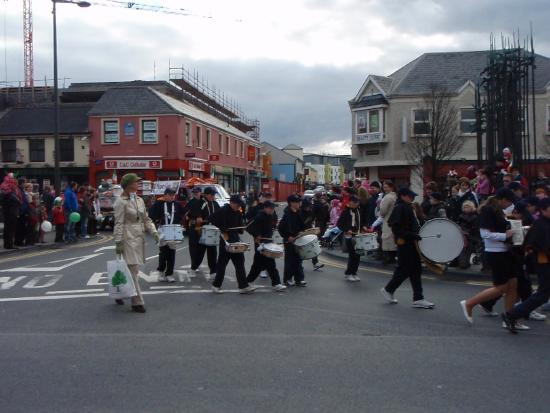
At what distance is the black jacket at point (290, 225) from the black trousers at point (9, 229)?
8.99 metres

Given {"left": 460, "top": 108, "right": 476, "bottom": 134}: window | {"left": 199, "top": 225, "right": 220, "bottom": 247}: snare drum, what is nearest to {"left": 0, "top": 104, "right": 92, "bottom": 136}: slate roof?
{"left": 460, "top": 108, "right": 476, "bottom": 134}: window

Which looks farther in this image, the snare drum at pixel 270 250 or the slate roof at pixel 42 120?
the slate roof at pixel 42 120

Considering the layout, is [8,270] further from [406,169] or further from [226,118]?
[226,118]

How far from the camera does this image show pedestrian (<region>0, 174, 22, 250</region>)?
655 inches

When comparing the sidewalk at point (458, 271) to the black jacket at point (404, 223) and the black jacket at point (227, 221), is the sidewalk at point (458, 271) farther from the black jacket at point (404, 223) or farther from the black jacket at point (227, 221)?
the black jacket at point (227, 221)

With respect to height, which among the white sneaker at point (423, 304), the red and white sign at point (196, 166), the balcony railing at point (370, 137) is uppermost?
the balcony railing at point (370, 137)

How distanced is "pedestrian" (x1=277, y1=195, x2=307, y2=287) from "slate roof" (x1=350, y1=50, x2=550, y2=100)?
99.2ft

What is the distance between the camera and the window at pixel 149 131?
41.2 metres

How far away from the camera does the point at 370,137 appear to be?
42406mm

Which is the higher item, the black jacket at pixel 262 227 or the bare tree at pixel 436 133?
the bare tree at pixel 436 133

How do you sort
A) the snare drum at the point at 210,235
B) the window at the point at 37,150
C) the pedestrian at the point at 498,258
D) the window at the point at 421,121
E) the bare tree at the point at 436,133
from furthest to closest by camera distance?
the window at the point at 37,150
the window at the point at 421,121
the bare tree at the point at 436,133
the snare drum at the point at 210,235
the pedestrian at the point at 498,258

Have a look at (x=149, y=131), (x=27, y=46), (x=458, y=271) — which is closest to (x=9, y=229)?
(x=458, y=271)

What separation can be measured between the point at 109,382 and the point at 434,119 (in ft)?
95.2

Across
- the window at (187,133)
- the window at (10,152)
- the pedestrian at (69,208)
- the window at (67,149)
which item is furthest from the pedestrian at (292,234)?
the window at (10,152)
